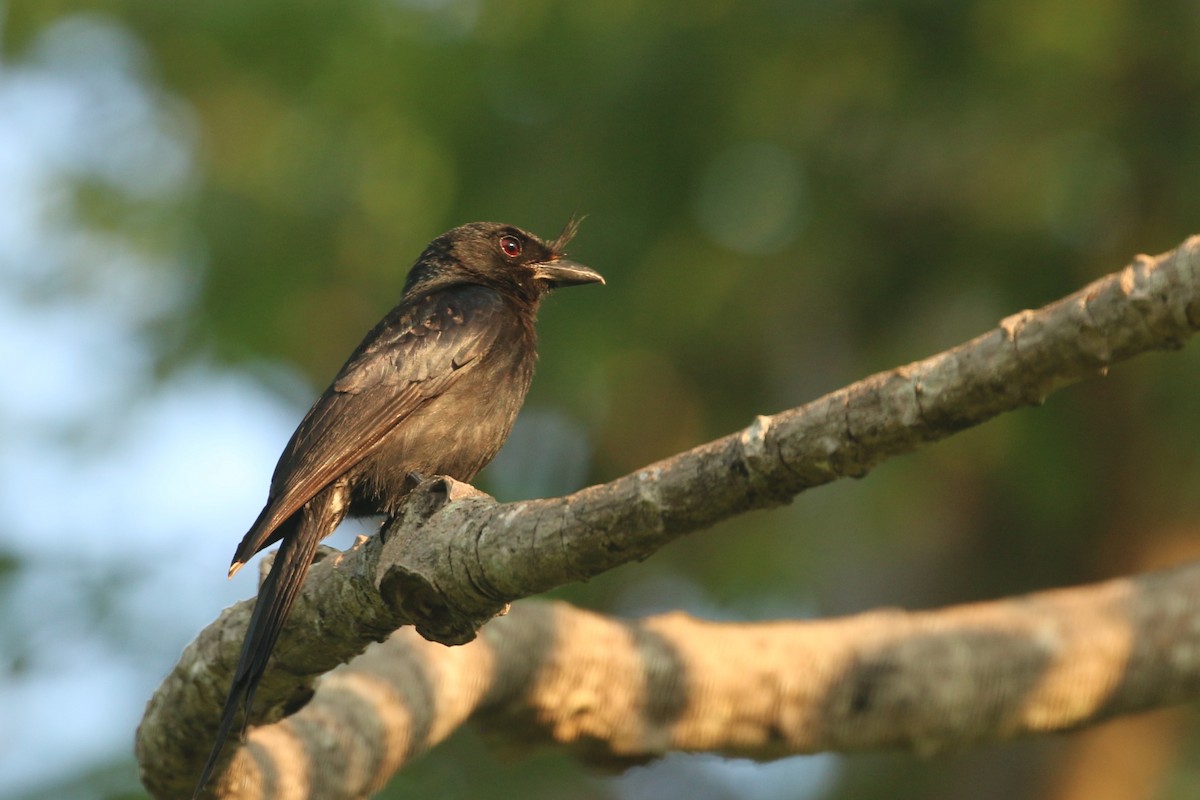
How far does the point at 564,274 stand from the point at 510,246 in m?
0.26

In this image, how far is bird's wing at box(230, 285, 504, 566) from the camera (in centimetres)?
401

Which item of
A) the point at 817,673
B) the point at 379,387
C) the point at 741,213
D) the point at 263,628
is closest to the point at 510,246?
the point at 379,387

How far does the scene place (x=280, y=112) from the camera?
288 inches

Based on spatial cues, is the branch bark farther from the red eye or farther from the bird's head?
the red eye

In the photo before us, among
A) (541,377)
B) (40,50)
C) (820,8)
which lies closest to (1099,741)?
(541,377)

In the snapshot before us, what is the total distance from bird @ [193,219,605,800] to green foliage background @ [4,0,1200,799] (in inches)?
56.1

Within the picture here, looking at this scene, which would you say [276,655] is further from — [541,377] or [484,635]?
[541,377]

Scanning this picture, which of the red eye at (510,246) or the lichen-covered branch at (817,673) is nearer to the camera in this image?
the lichen-covered branch at (817,673)

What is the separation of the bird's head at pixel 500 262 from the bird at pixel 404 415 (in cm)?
13

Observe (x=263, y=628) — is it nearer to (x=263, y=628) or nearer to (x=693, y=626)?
(x=263, y=628)

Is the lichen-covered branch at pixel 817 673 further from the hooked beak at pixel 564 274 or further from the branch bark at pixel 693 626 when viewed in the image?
the hooked beak at pixel 564 274

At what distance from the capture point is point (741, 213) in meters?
6.74

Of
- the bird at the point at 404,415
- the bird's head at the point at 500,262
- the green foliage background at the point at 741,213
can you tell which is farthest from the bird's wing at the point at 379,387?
the green foliage background at the point at 741,213

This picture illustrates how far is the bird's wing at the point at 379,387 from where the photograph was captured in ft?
13.2
